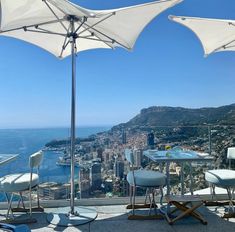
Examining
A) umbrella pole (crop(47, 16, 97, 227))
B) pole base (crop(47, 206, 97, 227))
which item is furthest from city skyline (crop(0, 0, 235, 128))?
pole base (crop(47, 206, 97, 227))

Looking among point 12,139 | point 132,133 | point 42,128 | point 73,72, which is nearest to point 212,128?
point 132,133

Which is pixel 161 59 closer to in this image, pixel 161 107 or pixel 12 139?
pixel 161 107

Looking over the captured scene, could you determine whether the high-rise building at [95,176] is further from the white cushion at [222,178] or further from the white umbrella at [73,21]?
the white cushion at [222,178]

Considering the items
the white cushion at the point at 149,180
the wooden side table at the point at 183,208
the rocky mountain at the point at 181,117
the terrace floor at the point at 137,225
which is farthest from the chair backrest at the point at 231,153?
the white cushion at the point at 149,180

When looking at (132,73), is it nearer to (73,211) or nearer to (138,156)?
(138,156)

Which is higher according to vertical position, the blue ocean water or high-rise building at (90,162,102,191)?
the blue ocean water

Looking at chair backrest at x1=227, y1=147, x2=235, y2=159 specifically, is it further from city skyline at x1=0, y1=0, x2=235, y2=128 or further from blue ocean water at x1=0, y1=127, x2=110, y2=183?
blue ocean water at x1=0, y1=127, x2=110, y2=183

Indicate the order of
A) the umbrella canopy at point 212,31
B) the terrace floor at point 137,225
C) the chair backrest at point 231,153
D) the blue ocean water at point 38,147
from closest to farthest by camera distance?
the terrace floor at point 137,225
the umbrella canopy at point 212,31
the blue ocean water at point 38,147
the chair backrest at point 231,153
